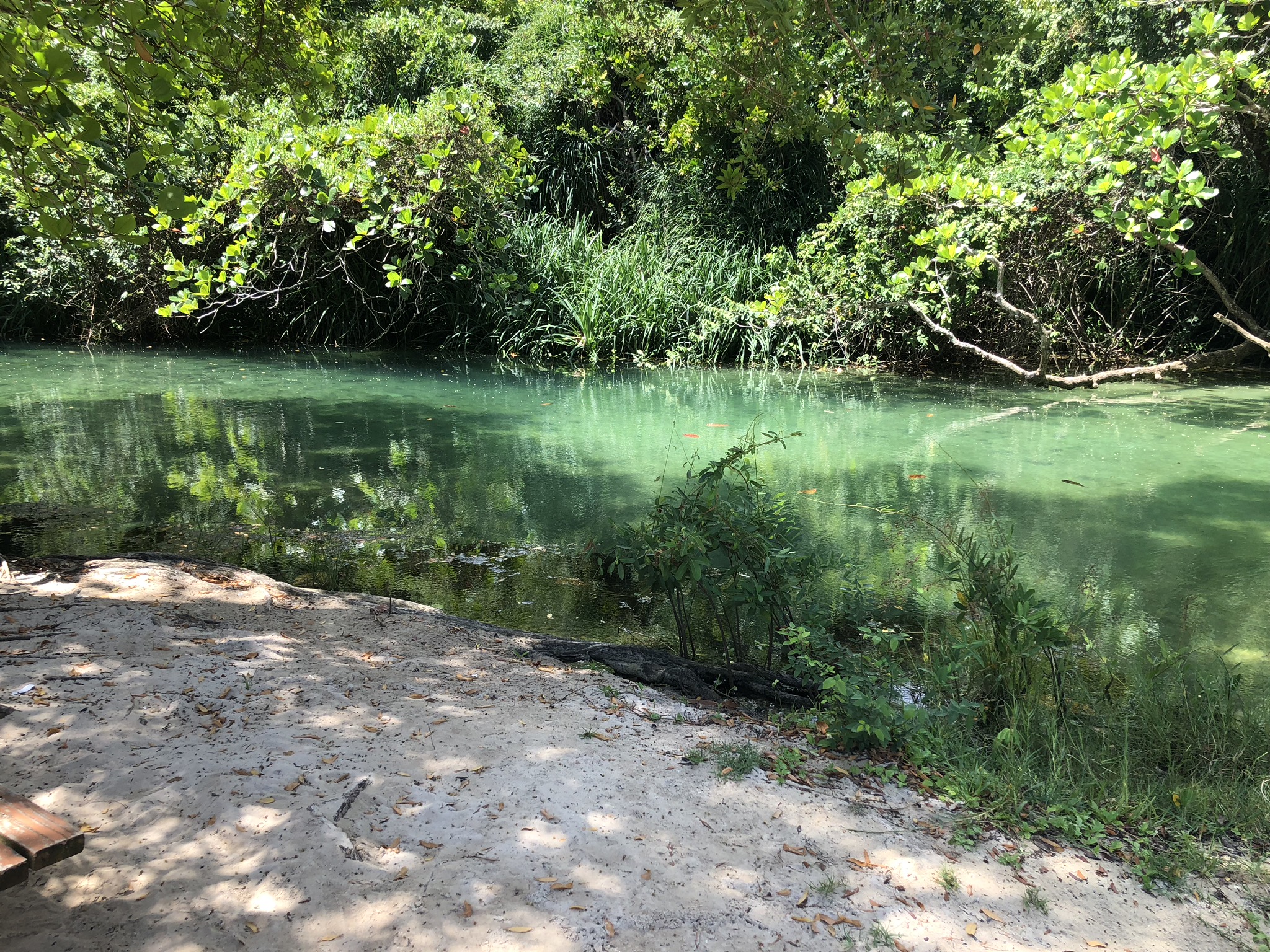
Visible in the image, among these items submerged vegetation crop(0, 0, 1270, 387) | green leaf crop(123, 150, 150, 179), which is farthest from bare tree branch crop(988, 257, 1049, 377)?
green leaf crop(123, 150, 150, 179)

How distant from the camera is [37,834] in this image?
168 centimetres

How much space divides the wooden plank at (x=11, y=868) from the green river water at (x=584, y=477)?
2540 millimetres

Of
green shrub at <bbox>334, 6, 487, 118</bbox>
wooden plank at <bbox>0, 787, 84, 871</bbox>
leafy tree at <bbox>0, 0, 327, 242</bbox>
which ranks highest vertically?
green shrub at <bbox>334, 6, 487, 118</bbox>

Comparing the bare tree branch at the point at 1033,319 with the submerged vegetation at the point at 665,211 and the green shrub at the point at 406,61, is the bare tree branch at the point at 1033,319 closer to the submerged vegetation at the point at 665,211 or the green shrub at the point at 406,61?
the submerged vegetation at the point at 665,211

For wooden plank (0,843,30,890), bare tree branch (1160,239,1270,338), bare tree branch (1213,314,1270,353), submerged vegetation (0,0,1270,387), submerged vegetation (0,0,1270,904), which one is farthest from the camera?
bare tree branch (1213,314,1270,353)

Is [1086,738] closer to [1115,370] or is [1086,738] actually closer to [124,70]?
[124,70]

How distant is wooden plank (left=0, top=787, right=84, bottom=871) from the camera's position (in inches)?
64.2

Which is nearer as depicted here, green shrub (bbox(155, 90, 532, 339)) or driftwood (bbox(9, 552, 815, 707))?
driftwood (bbox(9, 552, 815, 707))

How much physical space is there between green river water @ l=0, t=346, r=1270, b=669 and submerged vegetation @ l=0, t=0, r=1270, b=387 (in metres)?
1.23

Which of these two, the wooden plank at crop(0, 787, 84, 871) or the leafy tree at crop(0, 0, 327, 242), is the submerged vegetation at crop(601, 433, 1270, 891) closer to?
the wooden plank at crop(0, 787, 84, 871)

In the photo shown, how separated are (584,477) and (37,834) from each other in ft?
15.8

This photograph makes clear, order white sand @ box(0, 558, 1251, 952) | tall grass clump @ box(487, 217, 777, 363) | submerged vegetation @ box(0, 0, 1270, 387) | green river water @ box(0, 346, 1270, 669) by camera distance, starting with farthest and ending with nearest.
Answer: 1. tall grass clump @ box(487, 217, 777, 363)
2. submerged vegetation @ box(0, 0, 1270, 387)
3. green river water @ box(0, 346, 1270, 669)
4. white sand @ box(0, 558, 1251, 952)

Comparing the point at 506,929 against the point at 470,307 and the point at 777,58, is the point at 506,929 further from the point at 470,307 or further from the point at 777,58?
the point at 470,307

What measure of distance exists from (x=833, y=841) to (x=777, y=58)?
319cm
